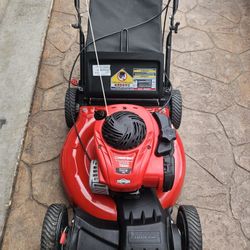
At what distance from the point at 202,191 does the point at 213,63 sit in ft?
3.39

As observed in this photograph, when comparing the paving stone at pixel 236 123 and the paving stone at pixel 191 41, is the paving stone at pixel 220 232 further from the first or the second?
the paving stone at pixel 191 41

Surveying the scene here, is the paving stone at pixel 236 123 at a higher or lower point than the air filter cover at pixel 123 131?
higher

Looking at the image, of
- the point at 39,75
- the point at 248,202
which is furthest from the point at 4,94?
the point at 248,202

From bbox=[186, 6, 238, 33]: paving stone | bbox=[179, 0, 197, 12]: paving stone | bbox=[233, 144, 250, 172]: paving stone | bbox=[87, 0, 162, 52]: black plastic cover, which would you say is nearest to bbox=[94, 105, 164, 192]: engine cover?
bbox=[87, 0, 162, 52]: black plastic cover

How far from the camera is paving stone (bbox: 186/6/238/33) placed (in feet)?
9.81

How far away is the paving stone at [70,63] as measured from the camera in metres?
2.57

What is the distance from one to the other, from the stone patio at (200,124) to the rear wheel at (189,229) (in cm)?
32

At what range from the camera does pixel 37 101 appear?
2.42 m

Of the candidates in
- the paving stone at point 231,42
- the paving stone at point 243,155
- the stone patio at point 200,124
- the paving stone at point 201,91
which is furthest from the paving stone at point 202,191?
the paving stone at point 231,42

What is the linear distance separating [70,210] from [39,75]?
1.00m

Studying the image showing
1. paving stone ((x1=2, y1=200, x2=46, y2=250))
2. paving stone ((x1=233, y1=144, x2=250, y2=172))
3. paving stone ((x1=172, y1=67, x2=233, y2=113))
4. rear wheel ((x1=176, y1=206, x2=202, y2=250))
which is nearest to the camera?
rear wheel ((x1=176, y1=206, x2=202, y2=250))

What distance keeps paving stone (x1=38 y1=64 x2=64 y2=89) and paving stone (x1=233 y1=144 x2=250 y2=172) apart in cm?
115

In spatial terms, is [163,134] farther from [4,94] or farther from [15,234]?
[4,94]

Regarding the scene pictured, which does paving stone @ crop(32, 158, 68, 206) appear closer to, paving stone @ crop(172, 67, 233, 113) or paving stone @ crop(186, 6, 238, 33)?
paving stone @ crop(172, 67, 233, 113)
